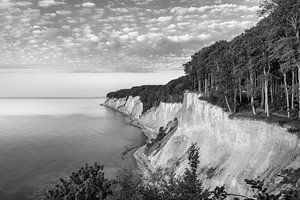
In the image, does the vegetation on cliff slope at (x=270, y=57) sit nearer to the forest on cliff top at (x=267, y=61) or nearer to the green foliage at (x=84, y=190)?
the forest on cliff top at (x=267, y=61)

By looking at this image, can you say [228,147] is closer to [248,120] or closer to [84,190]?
[248,120]

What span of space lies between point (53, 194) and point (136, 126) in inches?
3252

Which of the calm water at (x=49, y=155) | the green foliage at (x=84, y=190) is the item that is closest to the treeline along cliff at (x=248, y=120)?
the calm water at (x=49, y=155)

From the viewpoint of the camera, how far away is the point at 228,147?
31953mm

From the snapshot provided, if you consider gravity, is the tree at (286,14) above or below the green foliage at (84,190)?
above

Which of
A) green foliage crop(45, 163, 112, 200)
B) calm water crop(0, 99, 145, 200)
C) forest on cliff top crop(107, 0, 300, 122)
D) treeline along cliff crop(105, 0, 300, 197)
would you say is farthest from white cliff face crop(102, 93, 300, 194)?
green foliage crop(45, 163, 112, 200)

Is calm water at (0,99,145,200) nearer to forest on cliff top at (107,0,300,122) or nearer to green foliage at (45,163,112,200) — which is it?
green foliage at (45,163,112,200)

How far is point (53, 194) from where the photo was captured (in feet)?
70.2

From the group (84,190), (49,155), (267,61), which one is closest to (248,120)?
(267,61)

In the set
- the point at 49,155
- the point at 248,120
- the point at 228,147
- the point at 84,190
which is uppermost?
the point at 248,120

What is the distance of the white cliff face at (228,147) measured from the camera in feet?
75.6

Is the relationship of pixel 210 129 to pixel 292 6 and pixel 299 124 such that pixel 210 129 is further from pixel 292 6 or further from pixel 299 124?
pixel 292 6

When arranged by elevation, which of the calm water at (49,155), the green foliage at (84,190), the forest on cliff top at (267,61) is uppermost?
the forest on cliff top at (267,61)

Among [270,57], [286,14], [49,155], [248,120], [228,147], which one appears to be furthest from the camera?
[49,155]
